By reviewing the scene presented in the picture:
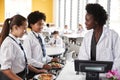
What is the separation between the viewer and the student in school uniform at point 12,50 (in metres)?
2.29

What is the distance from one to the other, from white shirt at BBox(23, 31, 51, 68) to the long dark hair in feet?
1.64

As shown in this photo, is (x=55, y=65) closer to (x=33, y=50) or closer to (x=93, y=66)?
(x=33, y=50)

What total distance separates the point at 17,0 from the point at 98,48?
1116cm

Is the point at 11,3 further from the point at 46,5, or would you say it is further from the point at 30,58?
the point at 30,58

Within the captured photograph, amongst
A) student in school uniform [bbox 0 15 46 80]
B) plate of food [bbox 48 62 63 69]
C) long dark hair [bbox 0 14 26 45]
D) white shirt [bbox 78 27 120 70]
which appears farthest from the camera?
plate of food [bbox 48 62 63 69]

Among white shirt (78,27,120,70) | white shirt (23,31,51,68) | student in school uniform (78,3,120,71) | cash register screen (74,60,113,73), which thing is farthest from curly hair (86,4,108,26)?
white shirt (23,31,51,68)

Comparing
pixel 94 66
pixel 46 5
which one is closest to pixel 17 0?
pixel 46 5

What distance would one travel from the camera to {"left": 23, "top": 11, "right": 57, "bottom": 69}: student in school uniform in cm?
301

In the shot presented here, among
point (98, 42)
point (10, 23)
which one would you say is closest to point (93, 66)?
point (98, 42)

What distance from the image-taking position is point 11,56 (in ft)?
7.63

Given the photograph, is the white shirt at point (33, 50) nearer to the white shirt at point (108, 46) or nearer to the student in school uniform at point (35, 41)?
the student in school uniform at point (35, 41)

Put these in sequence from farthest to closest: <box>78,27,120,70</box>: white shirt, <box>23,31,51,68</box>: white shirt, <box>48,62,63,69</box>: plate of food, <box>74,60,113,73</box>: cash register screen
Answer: <box>48,62,63,69</box>: plate of food, <box>23,31,51,68</box>: white shirt, <box>78,27,120,70</box>: white shirt, <box>74,60,113,73</box>: cash register screen

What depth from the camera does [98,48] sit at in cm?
259

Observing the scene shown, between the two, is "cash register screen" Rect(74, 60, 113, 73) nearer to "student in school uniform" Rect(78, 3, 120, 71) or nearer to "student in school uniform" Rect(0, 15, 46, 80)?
"student in school uniform" Rect(78, 3, 120, 71)
